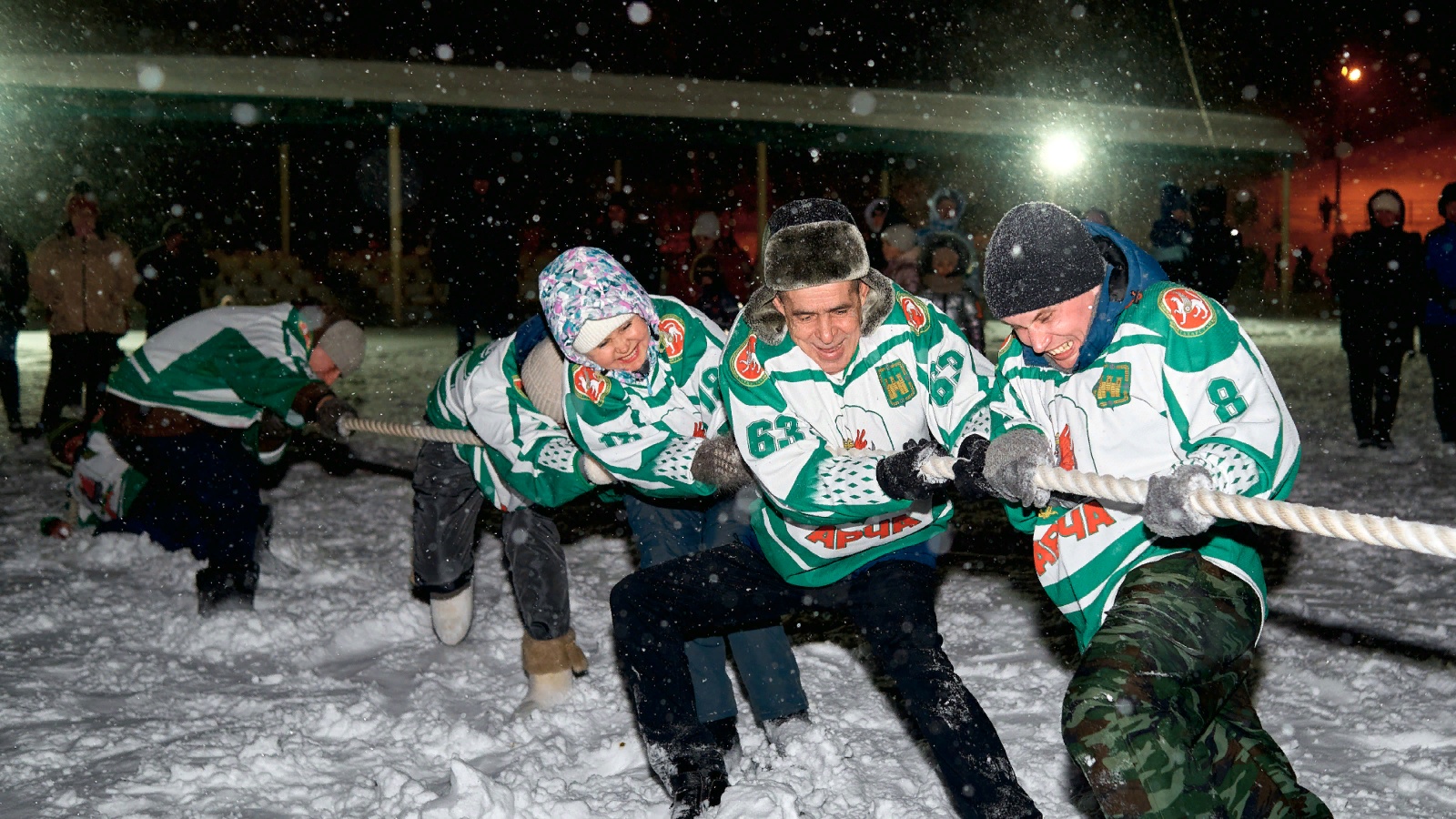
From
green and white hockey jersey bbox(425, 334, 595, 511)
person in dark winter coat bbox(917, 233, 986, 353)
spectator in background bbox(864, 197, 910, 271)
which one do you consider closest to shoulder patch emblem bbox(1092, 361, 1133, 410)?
green and white hockey jersey bbox(425, 334, 595, 511)

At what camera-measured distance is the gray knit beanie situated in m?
2.24

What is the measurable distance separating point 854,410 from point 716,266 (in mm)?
6302

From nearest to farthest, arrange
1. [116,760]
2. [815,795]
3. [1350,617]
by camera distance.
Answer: [815,795]
[116,760]
[1350,617]

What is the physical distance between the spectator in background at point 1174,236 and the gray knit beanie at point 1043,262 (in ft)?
21.2

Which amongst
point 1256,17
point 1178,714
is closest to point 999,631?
point 1178,714

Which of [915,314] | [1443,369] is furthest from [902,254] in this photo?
[915,314]

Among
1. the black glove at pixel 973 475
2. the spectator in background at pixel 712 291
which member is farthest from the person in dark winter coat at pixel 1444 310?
the black glove at pixel 973 475

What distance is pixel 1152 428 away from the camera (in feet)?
7.38

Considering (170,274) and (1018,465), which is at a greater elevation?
(170,274)

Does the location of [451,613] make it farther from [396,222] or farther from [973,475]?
[396,222]

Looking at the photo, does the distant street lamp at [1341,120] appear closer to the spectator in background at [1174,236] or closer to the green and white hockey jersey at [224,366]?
→ the spectator in background at [1174,236]

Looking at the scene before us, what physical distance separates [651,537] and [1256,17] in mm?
39121

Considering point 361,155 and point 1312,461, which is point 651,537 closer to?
point 1312,461

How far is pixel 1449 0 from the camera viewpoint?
3991cm
